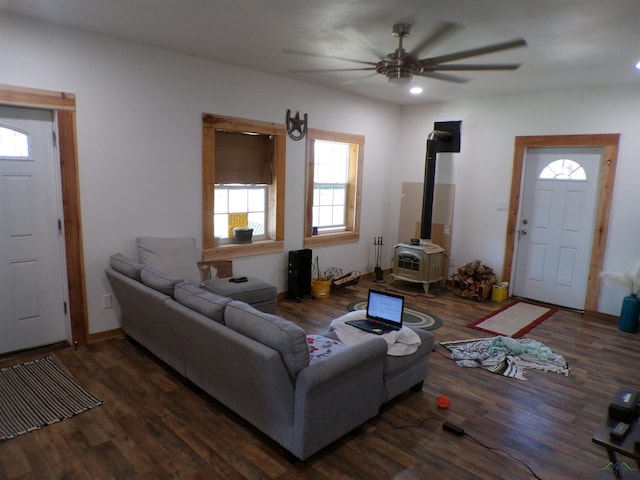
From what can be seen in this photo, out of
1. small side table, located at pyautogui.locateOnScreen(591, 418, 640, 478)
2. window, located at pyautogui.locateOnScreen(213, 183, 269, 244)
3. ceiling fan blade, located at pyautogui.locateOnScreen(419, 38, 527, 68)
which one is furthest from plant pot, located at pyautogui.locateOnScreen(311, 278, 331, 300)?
small side table, located at pyautogui.locateOnScreen(591, 418, 640, 478)

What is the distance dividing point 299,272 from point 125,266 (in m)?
2.31

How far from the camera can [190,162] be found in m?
4.36

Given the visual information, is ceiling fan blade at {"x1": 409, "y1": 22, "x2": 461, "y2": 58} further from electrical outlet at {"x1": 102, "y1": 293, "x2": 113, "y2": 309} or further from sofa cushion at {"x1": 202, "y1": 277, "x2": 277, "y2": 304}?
electrical outlet at {"x1": 102, "y1": 293, "x2": 113, "y2": 309}

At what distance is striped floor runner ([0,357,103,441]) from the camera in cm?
264

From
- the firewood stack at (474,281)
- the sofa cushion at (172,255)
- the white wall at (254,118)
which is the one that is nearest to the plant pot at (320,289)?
the white wall at (254,118)

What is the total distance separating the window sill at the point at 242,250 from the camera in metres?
4.64

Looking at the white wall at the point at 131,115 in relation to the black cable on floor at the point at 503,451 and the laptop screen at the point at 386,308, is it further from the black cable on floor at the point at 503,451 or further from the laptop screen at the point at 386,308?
the black cable on floor at the point at 503,451

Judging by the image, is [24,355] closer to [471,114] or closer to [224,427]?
[224,427]

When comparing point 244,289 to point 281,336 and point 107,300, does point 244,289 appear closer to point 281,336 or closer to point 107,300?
point 107,300

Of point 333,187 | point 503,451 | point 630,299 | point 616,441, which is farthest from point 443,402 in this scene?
point 333,187

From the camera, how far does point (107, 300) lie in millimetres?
3930

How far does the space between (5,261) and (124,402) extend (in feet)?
5.49

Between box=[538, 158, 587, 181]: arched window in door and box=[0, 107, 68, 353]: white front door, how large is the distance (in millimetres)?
5623

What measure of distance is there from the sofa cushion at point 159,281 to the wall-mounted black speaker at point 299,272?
2.22 metres
